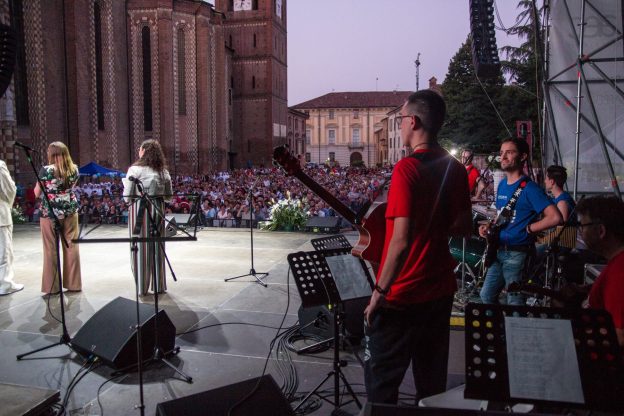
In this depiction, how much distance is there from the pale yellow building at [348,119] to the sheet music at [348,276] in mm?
88893

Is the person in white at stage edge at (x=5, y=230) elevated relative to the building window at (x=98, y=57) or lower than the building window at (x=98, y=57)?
lower

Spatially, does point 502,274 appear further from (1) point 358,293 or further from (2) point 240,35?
(2) point 240,35

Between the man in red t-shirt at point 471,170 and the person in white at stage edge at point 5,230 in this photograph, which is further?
the man in red t-shirt at point 471,170

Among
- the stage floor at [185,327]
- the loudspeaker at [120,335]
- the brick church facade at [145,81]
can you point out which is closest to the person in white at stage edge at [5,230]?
the stage floor at [185,327]

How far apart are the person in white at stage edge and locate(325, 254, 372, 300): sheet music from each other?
A: 15.9 feet

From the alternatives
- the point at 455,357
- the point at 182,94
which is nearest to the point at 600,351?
the point at 455,357

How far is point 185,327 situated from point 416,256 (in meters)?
3.46

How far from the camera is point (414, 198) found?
236 cm

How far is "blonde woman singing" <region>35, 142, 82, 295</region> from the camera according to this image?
19.6 ft

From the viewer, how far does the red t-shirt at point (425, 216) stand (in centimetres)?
236

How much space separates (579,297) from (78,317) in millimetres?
4969

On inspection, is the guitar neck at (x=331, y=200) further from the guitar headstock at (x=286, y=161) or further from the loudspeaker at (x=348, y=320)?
the loudspeaker at (x=348, y=320)

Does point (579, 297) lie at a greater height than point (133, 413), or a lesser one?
greater

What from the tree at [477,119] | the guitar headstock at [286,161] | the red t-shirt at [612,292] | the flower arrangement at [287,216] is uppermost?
the tree at [477,119]
